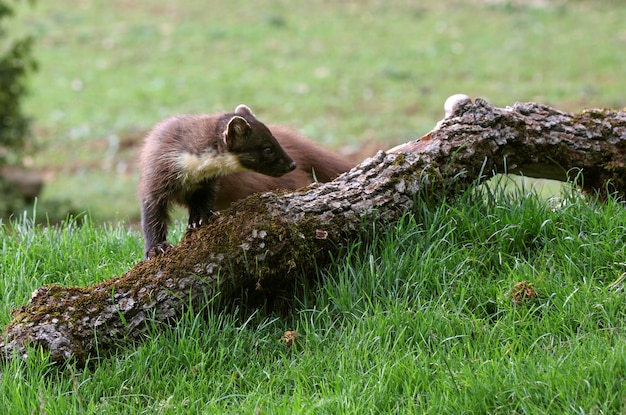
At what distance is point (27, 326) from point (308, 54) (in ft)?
46.1

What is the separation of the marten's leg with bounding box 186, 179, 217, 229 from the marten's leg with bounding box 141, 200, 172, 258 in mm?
170

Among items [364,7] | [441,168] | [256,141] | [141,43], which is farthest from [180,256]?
[364,7]

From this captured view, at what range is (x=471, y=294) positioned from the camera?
397cm

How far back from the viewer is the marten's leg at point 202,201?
5.02 meters

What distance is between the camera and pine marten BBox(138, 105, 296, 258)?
16.1ft

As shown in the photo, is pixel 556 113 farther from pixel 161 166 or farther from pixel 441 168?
pixel 161 166

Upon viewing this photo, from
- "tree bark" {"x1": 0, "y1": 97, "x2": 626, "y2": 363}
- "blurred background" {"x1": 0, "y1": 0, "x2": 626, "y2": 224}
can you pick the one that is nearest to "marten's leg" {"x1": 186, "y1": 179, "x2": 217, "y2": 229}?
"tree bark" {"x1": 0, "y1": 97, "x2": 626, "y2": 363}

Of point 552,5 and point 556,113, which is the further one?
point 552,5

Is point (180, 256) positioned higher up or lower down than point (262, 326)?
higher up

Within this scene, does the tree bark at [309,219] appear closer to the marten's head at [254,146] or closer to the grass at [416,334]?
the grass at [416,334]

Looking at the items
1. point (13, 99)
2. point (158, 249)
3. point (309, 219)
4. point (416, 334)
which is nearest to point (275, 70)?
point (13, 99)

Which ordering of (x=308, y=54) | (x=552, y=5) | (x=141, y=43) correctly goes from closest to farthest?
(x=308, y=54), (x=141, y=43), (x=552, y=5)

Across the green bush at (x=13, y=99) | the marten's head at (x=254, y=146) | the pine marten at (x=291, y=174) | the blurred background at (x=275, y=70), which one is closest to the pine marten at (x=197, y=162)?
the marten's head at (x=254, y=146)

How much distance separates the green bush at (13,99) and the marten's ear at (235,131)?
18.3ft
